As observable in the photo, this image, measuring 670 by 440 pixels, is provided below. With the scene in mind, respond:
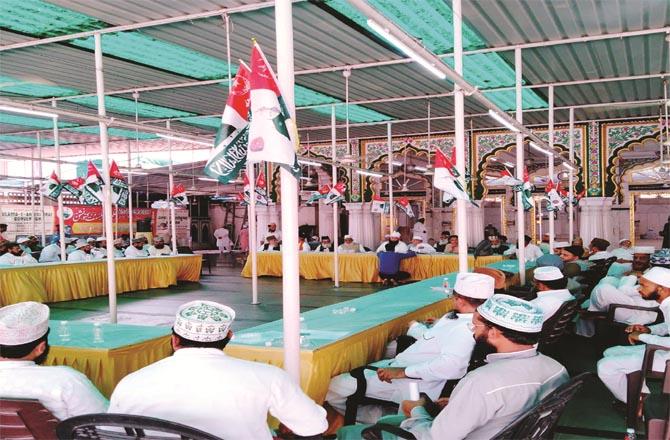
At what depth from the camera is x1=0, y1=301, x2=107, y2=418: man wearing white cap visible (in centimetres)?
241

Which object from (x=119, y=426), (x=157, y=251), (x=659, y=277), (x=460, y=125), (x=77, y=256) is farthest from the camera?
(x=157, y=251)

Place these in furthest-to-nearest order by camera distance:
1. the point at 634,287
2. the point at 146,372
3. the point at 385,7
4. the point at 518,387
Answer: the point at 385,7
the point at 634,287
the point at 518,387
the point at 146,372

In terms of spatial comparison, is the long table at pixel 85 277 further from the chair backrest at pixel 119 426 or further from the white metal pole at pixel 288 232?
the chair backrest at pixel 119 426

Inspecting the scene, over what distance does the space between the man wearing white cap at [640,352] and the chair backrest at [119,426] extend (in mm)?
3256

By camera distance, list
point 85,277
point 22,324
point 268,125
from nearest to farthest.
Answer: point 22,324 → point 268,125 → point 85,277

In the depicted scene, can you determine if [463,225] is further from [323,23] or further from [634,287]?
[323,23]

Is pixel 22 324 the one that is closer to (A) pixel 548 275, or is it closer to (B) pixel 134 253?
(A) pixel 548 275

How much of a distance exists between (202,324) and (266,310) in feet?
23.2

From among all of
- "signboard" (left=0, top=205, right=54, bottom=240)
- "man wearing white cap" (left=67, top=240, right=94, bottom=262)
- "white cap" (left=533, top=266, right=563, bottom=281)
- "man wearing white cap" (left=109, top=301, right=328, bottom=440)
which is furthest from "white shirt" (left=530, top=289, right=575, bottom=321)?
"signboard" (left=0, top=205, right=54, bottom=240)

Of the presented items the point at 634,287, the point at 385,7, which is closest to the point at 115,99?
the point at 385,7

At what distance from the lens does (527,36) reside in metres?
8.20

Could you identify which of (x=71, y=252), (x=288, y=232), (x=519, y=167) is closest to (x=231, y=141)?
(x=288, y=232)

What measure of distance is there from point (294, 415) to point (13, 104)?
18.5 ft

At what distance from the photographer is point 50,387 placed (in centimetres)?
241
